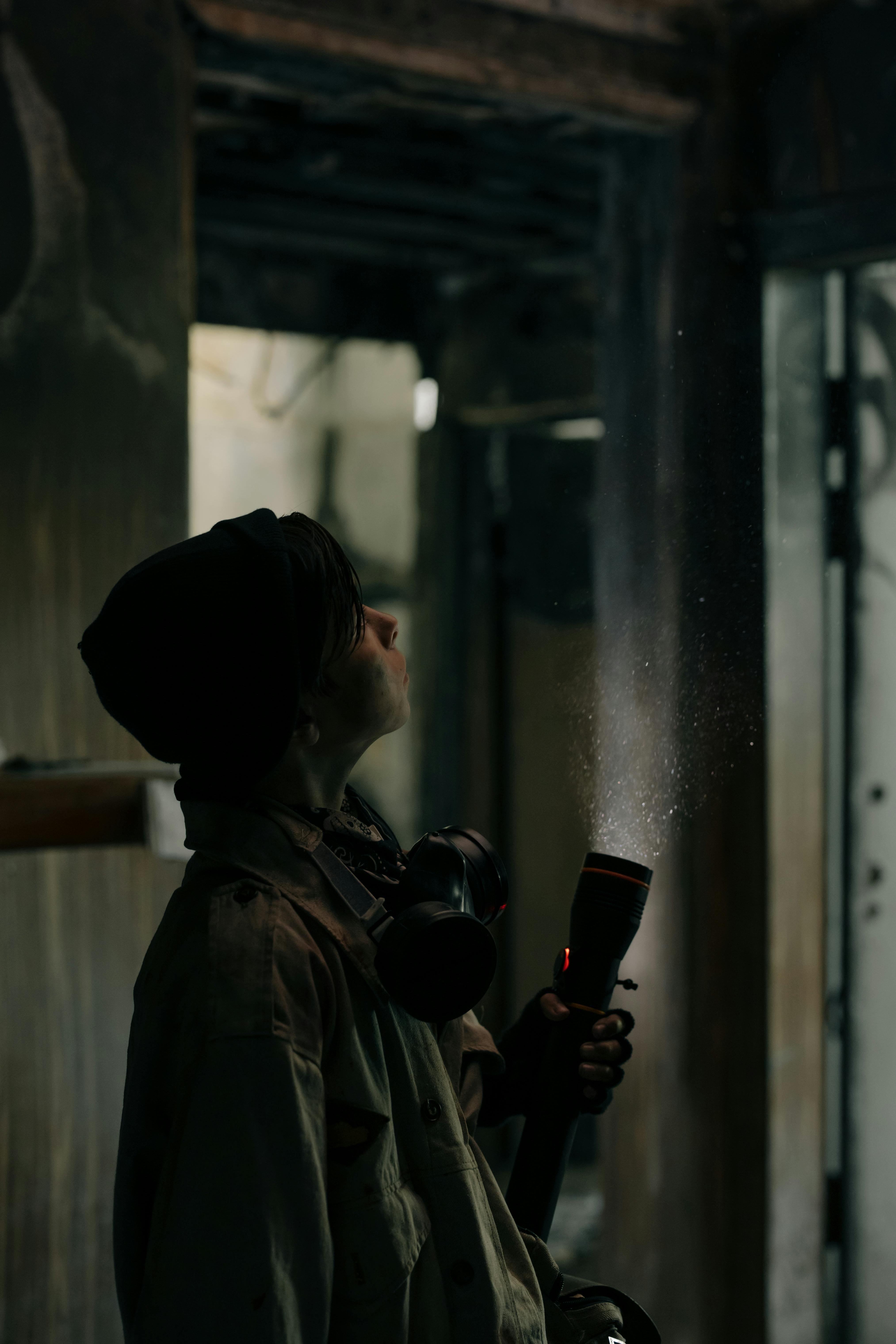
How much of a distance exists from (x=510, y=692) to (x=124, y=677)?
9.30 feet

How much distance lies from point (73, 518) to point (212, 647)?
0.92 metres

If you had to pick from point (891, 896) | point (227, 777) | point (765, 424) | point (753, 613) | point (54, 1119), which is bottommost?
point (54, 1119)

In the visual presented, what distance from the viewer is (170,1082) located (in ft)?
2.78

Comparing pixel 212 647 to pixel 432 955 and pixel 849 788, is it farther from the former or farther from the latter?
pixel 849 788

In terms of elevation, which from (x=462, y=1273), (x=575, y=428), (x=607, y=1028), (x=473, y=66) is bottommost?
(x=462, y=1273)

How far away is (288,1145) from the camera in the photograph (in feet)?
2.57

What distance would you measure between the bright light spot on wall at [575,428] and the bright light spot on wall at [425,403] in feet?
0.04

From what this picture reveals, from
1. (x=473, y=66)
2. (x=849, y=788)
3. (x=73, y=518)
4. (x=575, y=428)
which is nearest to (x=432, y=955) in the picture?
(x=73, y=518)

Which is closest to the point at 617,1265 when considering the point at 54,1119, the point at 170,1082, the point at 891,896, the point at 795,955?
the point at 795,955

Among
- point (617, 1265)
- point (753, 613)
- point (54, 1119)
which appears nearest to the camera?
point (753, 613)

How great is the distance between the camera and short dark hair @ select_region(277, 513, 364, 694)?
887 mm

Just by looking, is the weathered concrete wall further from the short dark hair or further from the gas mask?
the gas mask

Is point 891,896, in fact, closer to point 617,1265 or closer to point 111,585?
point 617,1265

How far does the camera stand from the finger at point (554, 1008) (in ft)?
3.44
